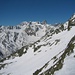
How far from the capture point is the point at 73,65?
33938mm

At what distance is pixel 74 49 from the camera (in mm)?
43062

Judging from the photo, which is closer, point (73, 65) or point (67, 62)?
point (73, 65)

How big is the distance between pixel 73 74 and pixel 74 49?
13498mm

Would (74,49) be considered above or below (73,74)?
above

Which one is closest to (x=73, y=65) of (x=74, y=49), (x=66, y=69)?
(x=66, y=69)

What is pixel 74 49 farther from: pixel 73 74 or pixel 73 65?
pixel 73 74

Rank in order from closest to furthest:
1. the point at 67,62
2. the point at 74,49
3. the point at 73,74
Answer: the point at 73,74
the point at 67,62
the point at 74,49

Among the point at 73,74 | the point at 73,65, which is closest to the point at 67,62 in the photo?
the point at 73,65

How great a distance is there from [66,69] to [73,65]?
160 centimetres

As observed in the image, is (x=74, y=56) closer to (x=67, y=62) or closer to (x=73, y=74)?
(x=67, y=62)

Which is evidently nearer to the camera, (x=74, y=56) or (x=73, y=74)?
(x=73, y=74)

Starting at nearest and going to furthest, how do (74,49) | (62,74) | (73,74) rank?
(73,74)
(62,74)
(74,49)

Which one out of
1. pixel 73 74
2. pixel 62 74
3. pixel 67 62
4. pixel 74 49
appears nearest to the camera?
pixel 73 74

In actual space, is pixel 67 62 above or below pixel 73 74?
above
